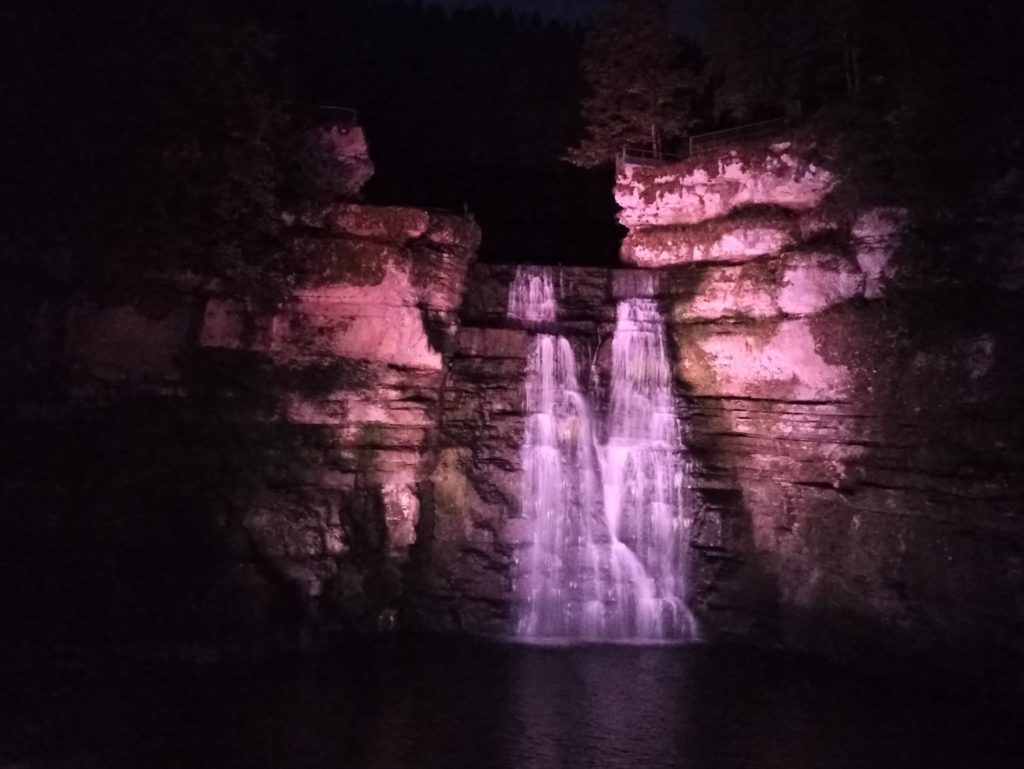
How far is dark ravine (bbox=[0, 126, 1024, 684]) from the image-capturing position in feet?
41.9

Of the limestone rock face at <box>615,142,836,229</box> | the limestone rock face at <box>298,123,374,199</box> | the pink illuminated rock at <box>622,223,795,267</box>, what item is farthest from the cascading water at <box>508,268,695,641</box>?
the limestone rock face at <box>298,123,374,199</box>

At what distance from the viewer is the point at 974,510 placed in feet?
40.6

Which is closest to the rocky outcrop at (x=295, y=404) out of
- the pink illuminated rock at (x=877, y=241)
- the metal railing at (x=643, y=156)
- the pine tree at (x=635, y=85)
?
the metal railing at (x=643, y=156)

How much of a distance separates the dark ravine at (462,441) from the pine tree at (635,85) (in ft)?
25.5

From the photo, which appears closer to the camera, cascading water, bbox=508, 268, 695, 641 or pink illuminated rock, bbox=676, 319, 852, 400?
pink illuminated rock, bbox=676, 319, 852, 400

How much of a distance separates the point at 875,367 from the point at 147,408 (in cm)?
1111

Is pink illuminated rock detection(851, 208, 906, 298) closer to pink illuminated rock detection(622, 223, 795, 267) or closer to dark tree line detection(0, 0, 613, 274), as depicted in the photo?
pink illuminated rock detection(622, 223, 795, 267)

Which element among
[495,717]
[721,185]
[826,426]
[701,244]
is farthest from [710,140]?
[495,717]

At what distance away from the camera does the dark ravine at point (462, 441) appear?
41.9 ft

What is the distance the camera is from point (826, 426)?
14.5m

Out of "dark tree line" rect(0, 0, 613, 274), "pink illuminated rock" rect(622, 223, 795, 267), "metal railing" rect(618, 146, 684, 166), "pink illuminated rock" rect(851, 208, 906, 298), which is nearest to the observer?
"dark tree line" rect(0, 0, 613, 274)

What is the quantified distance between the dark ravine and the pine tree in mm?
7783

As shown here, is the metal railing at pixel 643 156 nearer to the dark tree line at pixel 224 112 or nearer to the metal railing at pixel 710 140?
the metal railing at pixel 710 140

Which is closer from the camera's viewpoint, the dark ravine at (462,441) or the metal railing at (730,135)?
the dark ravine at (462,441)
